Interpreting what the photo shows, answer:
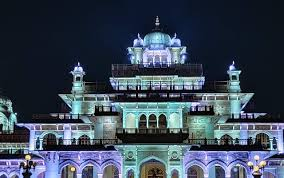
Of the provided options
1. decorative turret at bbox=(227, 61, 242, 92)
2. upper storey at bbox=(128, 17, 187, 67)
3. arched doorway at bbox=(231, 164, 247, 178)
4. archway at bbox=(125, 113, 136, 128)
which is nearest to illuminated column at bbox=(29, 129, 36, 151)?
archway at bbox=(125, 113, 136, 128)

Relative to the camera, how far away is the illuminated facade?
53781 mm

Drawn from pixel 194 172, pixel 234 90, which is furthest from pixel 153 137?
pixel 234 90

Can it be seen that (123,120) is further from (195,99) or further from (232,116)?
(232,116)

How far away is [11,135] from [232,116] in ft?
126

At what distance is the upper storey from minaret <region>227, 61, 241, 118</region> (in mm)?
7597

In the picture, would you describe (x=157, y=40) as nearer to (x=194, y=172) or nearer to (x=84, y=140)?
(x=84, y=140)

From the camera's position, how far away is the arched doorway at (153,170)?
5706cm

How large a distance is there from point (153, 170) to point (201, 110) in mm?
9679

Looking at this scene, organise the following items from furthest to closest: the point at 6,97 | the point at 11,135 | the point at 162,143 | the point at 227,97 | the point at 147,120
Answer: the point at 6,97 < the point at 11,135 < the point at 227,97 < the point at 147,120 < the point at 162,143

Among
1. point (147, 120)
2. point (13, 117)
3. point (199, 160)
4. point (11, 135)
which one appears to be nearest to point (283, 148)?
point (199, 160)

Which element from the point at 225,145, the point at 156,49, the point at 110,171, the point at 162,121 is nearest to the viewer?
the point at 225,145

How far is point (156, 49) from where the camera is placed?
69125 mm

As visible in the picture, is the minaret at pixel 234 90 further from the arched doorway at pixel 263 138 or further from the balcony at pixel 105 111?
the balcony at pixel 105 111

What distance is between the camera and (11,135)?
82188 millimetres
